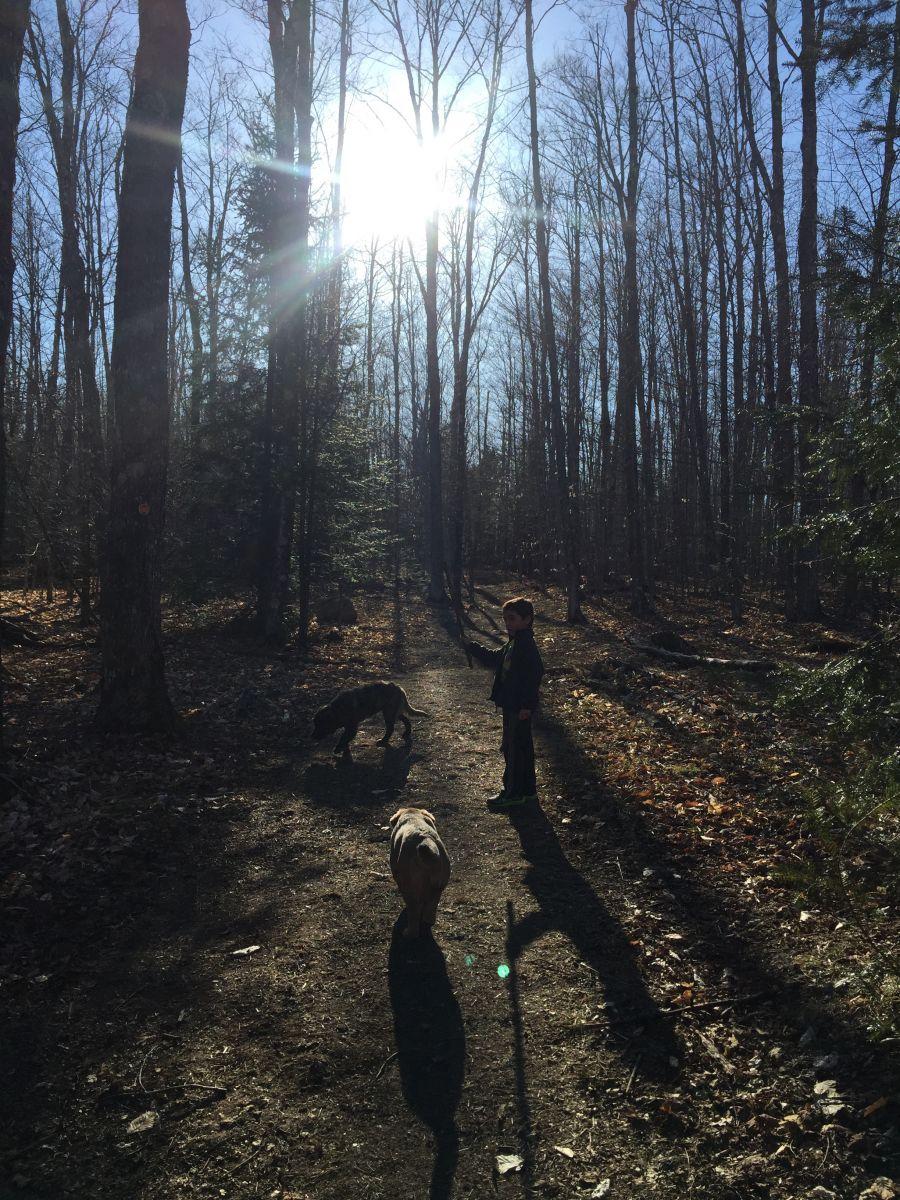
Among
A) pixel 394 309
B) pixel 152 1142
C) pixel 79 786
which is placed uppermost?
pixel 394 309

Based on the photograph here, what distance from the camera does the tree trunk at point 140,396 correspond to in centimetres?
807

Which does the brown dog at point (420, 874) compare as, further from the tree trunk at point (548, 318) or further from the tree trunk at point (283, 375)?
the tree trunk at point (548, 318)

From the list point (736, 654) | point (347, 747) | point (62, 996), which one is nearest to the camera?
point (62, 996)

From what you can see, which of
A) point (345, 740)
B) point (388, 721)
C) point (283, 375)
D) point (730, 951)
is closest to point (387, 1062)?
point (730, 951)

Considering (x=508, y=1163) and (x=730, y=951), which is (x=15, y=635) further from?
(x=508, y=1163)

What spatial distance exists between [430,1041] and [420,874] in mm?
979

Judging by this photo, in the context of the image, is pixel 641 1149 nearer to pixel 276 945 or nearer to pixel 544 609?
pixel 276 945

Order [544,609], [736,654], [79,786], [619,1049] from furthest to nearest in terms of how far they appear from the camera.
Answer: [544,609] → [736,654] → [79,786] → [619,1049]

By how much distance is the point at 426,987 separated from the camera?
4270 millimetres

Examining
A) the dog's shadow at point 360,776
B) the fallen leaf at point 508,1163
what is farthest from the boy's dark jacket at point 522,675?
the fallen leaf at point 508,1163

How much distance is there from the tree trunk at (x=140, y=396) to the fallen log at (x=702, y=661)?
773cm

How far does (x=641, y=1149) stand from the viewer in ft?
10.2

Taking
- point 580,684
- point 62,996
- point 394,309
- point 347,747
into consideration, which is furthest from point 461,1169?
point 394,309

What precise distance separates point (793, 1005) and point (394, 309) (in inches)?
1424
